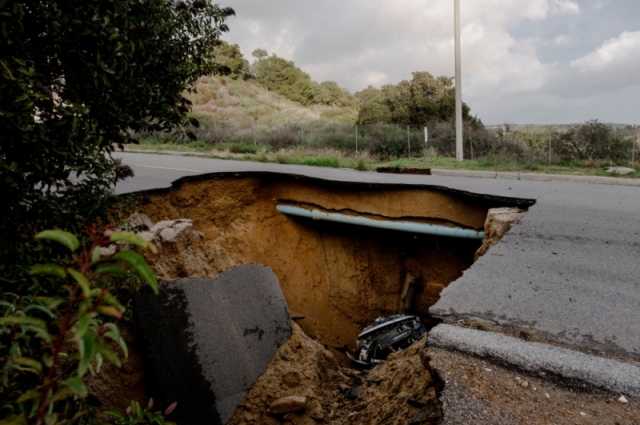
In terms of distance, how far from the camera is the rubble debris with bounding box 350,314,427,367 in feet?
16.3

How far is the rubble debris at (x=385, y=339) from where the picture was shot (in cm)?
497

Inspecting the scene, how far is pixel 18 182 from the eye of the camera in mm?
2090

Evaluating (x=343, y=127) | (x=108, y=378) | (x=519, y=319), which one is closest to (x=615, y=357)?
(x=519, y=319)

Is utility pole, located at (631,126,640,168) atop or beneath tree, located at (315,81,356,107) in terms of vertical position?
beneath

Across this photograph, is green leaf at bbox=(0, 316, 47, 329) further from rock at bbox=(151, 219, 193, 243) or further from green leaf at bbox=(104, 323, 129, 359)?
rock at bbox=(151, 219, 193, 243)

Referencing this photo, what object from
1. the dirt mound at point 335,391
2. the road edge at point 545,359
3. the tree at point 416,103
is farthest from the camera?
the tree at point 416,103

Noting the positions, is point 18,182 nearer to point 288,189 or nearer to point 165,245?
point 165,245

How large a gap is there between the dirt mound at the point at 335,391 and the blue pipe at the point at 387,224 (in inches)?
89.9

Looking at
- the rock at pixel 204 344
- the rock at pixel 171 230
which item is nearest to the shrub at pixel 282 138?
the rock at pixel 171 230

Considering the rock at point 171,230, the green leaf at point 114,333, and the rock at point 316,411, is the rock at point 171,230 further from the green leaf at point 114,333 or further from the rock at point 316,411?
the green leaf at point 114,333

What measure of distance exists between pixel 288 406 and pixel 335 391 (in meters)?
0.62

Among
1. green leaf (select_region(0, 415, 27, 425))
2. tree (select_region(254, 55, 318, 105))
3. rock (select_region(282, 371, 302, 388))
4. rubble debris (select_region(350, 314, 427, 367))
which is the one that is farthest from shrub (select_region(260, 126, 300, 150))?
tree (select_region(254, 55, 318, 105))

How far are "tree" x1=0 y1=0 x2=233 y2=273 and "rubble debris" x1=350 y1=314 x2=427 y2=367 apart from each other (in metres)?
3.37

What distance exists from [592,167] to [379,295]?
31.9 ft
